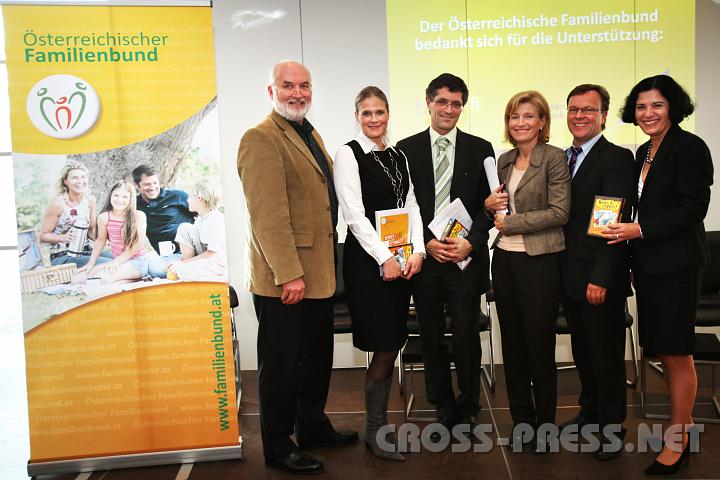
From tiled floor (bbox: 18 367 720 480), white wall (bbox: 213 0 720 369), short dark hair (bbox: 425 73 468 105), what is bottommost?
tiled floor (bbox: 18 367 720 480)

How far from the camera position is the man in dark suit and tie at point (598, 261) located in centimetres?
299

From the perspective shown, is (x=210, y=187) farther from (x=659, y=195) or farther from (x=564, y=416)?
(x=564, y=416)

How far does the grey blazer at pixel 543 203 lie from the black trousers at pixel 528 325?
0.26 feet

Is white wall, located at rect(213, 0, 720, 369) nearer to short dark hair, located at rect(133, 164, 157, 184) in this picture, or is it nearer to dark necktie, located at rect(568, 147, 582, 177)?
short dark hair, located at rect(133, 164, 157, 184)

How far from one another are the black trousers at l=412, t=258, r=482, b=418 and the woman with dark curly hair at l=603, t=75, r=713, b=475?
0.78 m

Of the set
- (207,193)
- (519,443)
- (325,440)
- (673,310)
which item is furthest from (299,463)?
(673,310)

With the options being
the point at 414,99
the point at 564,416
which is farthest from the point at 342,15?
the point at 564,416

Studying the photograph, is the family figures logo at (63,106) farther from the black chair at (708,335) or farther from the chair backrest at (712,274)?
the chair backrest at (712,274)

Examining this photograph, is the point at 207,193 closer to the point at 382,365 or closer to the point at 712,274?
the point at 382,365

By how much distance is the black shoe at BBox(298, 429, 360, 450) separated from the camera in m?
3.43

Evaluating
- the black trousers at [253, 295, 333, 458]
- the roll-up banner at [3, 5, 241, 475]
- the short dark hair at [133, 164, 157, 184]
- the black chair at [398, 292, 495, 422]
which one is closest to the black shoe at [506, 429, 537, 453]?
the black chair at [398, 292, 495, 422]

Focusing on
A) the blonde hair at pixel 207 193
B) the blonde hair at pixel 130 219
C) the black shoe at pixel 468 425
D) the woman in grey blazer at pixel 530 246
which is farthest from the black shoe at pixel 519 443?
the blonde hair at pixel 130 219

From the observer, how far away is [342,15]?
4.81m

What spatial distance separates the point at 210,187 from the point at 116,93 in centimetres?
64
